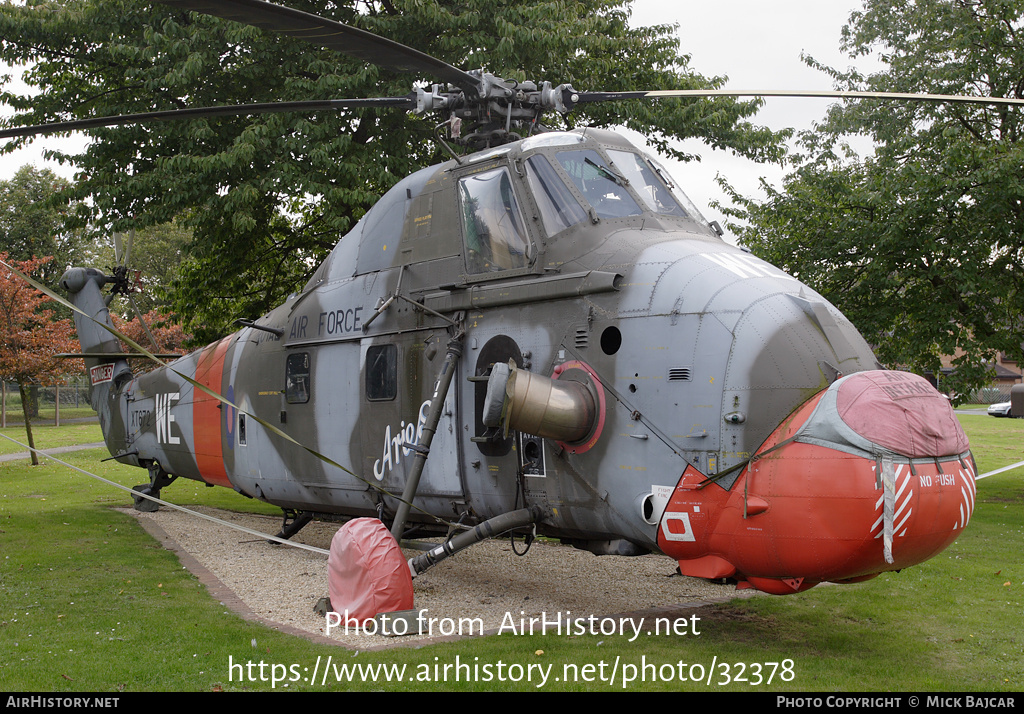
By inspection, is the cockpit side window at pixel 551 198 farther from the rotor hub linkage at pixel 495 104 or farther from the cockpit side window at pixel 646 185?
the rotor hub linkage at pixel 495 104

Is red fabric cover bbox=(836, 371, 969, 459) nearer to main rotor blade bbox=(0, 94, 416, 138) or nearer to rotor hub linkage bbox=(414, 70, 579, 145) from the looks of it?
rotor hub linkage bbox=(414, 70, 579, 145)

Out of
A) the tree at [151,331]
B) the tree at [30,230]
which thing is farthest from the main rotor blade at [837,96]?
the tree at [30,230]

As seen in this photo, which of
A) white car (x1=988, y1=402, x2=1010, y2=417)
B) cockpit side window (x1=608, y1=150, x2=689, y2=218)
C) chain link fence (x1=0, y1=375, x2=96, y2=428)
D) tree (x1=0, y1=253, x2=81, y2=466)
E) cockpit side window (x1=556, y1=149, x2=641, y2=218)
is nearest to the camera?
cockpit side window (x1=556, y1=149, x2=641, y2=218)

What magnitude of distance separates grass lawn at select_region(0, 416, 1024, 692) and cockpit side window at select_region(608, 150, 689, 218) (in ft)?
12.6

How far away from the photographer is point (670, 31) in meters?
17.6

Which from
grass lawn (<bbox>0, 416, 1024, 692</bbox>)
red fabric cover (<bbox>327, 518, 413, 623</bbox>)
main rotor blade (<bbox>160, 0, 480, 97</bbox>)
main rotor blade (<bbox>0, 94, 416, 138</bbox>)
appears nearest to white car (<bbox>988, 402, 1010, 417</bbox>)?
grass lawn (<bbox>0, 416, 1024, 692</bbox>)

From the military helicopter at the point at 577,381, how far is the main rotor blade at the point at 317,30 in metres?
0.03

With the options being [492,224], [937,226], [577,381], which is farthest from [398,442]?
[937,226]

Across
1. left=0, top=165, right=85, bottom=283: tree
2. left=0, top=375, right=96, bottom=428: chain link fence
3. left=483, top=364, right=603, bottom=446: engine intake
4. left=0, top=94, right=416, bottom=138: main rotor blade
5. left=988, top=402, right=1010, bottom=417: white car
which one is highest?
left=0, top=165, right=85, bottom=283: tree

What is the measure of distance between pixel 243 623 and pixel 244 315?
11.3m

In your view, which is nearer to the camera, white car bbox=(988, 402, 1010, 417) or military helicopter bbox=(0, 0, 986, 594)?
military helicopter bbox=(0, 0, 986, 594)

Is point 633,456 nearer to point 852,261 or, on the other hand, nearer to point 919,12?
point 852,261

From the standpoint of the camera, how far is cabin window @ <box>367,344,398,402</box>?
8.83 metres

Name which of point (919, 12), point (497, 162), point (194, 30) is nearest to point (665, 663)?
point (497, 162)
